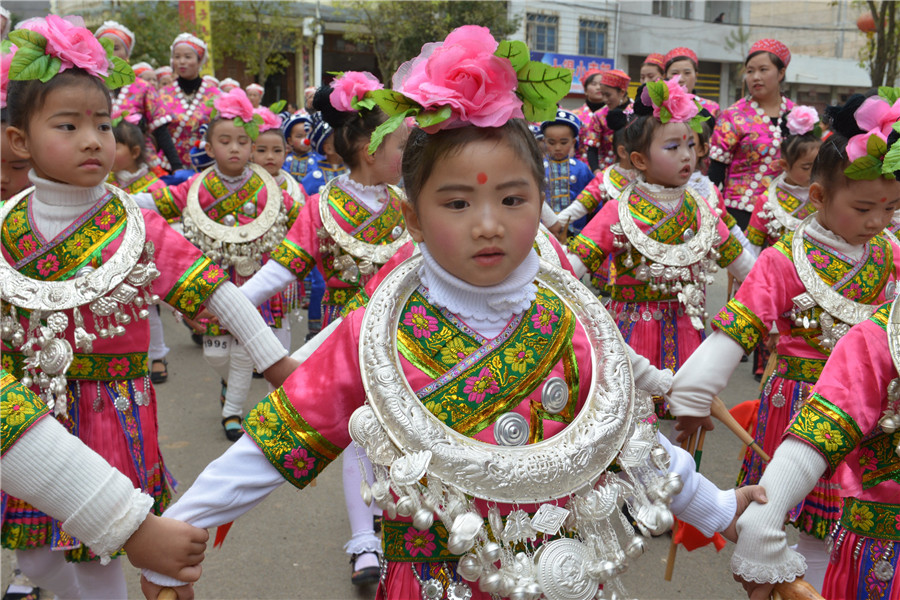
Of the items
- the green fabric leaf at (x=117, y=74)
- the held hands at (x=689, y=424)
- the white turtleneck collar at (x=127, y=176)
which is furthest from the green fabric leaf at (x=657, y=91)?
the white turtleneck collar at (x=127, y=176)

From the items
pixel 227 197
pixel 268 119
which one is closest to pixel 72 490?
pixel 227 197

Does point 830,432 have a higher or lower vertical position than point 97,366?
higher

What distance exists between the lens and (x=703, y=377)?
98.2 inches

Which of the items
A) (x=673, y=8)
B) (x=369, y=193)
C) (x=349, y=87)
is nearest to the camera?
(x=349, y=87)

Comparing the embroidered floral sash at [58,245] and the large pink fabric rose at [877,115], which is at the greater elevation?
the large pink fabric rose at [877,115]

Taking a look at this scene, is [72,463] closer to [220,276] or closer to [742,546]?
[220,276]

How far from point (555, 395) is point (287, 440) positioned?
1.97 feet

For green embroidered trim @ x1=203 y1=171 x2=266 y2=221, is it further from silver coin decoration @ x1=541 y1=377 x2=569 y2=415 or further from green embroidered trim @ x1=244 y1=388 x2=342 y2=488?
silver coin decoration @ x1=541 y1=377 x2=569 y2=415

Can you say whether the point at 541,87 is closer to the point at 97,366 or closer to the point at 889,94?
the point at 889,94

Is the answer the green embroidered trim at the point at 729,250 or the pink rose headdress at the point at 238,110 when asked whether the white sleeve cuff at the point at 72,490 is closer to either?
the green embroidered trim at the point at 729,250

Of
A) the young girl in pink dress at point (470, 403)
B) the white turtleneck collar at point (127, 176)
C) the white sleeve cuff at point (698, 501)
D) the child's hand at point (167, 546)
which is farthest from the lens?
the white turtleneck collar at point (127, 176)

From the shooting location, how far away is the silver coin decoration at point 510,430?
66.1 inches

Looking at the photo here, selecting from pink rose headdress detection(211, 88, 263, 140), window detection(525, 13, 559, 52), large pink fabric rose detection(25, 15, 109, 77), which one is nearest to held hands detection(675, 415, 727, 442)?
large pink fabric rose detection(25, 15, 109, 77)

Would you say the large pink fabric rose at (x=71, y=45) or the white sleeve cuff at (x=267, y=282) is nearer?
the large pink fabric rose at (x=71, y=45)
